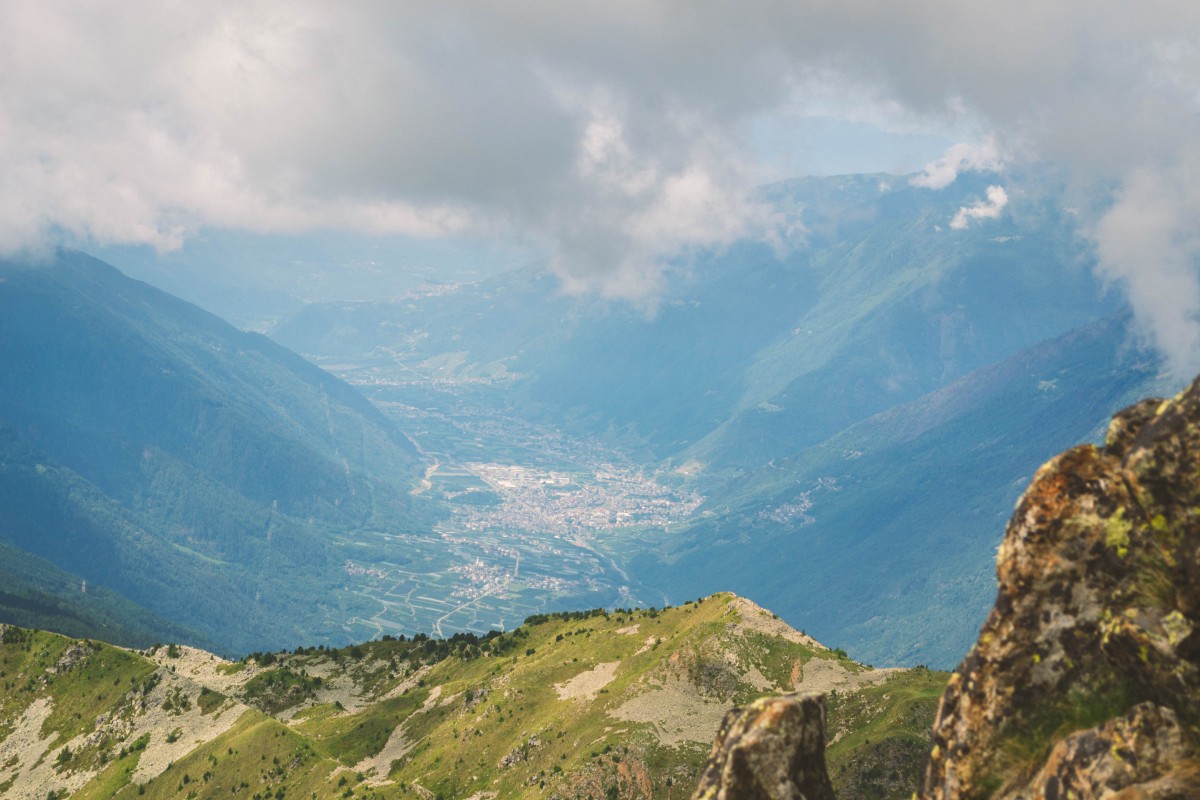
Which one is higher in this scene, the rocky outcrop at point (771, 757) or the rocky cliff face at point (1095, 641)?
the rocky cliff face at point (1095, 641)

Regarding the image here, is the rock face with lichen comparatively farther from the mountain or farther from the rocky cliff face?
the mountain

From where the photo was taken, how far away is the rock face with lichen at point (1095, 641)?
16.5m

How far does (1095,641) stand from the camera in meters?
18.5

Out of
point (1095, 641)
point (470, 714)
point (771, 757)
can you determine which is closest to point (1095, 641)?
point (1095, 641)

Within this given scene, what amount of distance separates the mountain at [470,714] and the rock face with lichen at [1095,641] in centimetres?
4917

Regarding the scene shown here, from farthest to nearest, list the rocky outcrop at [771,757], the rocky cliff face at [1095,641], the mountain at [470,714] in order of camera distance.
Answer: the mountain at [470,714] → the rocky outcrop at [771,757] → the rocky cliff face at [1095,641]

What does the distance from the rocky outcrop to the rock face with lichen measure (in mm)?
3986

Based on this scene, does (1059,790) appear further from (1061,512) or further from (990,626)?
(1061,512)

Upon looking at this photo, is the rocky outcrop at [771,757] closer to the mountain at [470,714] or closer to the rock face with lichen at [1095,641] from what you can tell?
the rock face with lichen at [1095,641]

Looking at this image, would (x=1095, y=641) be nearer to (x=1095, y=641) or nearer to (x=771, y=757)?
(x=1095, y=641)

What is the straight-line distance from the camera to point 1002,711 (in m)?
19.3

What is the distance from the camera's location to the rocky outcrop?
23.4m

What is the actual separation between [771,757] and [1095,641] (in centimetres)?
935

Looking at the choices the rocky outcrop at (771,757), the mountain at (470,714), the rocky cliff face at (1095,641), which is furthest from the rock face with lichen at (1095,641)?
the mountain at (470,714)
